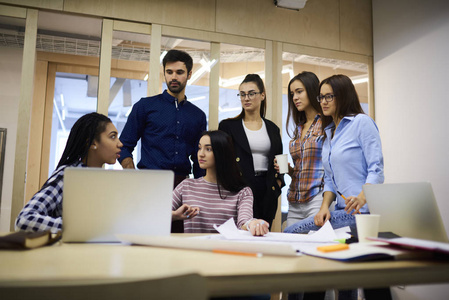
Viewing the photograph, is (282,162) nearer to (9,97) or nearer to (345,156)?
(345,156)

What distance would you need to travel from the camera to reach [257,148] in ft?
8.56

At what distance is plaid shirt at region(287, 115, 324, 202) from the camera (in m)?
2.48

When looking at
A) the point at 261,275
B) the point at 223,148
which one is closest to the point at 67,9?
the point at 223,148

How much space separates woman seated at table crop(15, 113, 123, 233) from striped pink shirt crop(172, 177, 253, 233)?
1.42 ft

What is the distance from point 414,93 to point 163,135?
227 cm

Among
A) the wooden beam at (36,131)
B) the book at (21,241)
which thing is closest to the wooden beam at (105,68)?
the wooden beam at (36,131)

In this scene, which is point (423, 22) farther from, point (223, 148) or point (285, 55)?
point (223, 148)

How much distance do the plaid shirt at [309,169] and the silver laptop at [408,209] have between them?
1076 millimetres

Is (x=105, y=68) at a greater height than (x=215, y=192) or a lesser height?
greater

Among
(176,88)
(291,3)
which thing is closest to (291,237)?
(176,88)

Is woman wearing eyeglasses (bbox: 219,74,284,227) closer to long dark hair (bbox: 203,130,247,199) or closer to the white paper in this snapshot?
long dark hair (bbox: 203,130,247,199)

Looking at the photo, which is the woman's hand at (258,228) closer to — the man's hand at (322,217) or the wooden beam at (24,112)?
the man's hand at (322,217)

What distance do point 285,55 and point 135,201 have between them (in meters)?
2.84

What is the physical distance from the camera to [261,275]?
0.78 meters
